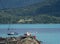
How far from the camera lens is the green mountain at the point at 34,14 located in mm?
93169

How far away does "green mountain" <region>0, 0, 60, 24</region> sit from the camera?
3668 inches

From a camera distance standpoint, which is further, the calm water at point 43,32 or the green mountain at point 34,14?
the green mountain at point 34,14

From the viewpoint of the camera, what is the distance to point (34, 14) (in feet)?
361

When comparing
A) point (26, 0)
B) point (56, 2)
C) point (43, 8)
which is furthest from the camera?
point (26, 0)

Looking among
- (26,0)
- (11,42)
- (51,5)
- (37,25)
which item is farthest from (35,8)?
(11,42)

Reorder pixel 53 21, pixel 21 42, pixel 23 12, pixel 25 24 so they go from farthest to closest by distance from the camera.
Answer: pixel 23 12 < pixel 25 24 < pixel 53 21 < pixel 21 42

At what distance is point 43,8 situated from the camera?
4722 inches

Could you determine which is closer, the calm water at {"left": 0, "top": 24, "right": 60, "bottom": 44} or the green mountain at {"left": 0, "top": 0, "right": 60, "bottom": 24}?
the calm water at {"left": 0, "top": 24, "right": 60, "bottom": 44}

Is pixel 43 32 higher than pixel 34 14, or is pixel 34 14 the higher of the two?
pixel 34 14

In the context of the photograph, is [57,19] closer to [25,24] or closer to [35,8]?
[25,24]

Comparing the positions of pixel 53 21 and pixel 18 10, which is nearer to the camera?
pixel 53 21

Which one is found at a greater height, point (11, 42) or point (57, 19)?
point (11, 42)

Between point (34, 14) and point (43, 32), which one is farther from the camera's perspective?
point (34, 14)

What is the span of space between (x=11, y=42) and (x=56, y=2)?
9754 cm
